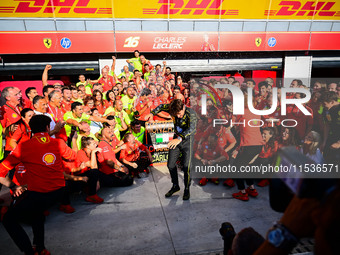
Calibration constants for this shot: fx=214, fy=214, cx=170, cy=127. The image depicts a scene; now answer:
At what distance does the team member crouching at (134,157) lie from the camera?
478 cm

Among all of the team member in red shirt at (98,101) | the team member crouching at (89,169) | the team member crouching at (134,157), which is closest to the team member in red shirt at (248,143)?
the team member crouching at (134,157)

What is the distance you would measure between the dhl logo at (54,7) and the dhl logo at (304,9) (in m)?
9.07

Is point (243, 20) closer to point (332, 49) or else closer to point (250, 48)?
point (250, 48)

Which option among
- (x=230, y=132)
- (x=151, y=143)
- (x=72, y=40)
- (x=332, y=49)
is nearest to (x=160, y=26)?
(x=72, y=40)

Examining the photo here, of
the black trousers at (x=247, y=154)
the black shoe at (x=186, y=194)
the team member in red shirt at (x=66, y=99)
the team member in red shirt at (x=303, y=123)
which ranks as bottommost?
the black shoe at (x=186, y=194)

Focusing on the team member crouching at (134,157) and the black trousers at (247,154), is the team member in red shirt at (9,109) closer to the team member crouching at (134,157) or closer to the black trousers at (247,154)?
the team member crouching at (134,157)

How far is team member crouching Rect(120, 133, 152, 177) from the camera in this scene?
4781mm

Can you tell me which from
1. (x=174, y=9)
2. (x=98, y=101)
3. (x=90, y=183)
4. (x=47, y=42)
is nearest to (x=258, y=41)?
(x=174, y=9)

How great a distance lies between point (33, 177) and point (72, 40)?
365 inches

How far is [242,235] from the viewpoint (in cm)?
155

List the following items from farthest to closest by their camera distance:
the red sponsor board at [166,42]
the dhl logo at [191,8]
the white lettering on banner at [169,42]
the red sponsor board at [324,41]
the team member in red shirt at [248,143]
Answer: the red sponsor board at [324,41] → the white lettering on banner at [169,42] → the dhl logo at [191,8] → the red sponsor board at [166,42] → the team member in red shirt at [248,143]

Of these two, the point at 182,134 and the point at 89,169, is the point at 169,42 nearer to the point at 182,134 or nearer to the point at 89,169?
the point at 182,134

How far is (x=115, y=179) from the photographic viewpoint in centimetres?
443

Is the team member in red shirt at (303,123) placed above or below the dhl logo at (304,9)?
below
